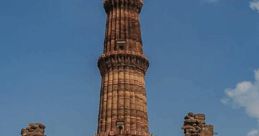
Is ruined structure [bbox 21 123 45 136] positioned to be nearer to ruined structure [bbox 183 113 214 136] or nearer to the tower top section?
ruined structure [bbox 183 113 214 136]

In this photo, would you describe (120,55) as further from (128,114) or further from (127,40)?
(128,114)

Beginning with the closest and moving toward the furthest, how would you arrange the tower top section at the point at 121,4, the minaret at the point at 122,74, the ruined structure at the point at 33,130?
the ruined structure at the point at 33,130 → the minaret at the point at 122,74 → the tower top section at the point at 121,4

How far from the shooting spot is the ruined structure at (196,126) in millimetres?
19047

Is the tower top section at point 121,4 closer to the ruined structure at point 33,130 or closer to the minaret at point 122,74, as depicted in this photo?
the minaret at point 122,74

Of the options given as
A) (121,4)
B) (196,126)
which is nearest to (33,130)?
(196,126)

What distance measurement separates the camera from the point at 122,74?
38688 millimetres

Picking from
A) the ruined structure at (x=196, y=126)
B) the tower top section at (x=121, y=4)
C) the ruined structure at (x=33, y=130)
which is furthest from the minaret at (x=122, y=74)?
the ruined structure at (x=196, y=126)

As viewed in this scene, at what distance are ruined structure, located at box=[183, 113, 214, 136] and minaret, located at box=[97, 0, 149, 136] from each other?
54.8 feet

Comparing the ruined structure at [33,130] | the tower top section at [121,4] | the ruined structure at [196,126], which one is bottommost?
the ruined structure at [196,126]

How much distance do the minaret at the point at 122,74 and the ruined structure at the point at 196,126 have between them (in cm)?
1670

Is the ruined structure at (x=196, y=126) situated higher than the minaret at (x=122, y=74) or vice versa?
the minaret at (x=122, y=74)

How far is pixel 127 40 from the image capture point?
40031 mm

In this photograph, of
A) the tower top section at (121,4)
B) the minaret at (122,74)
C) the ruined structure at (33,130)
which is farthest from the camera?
the tower top section at (121,4)

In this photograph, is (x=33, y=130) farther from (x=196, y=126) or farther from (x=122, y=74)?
(x=122, y=74)
